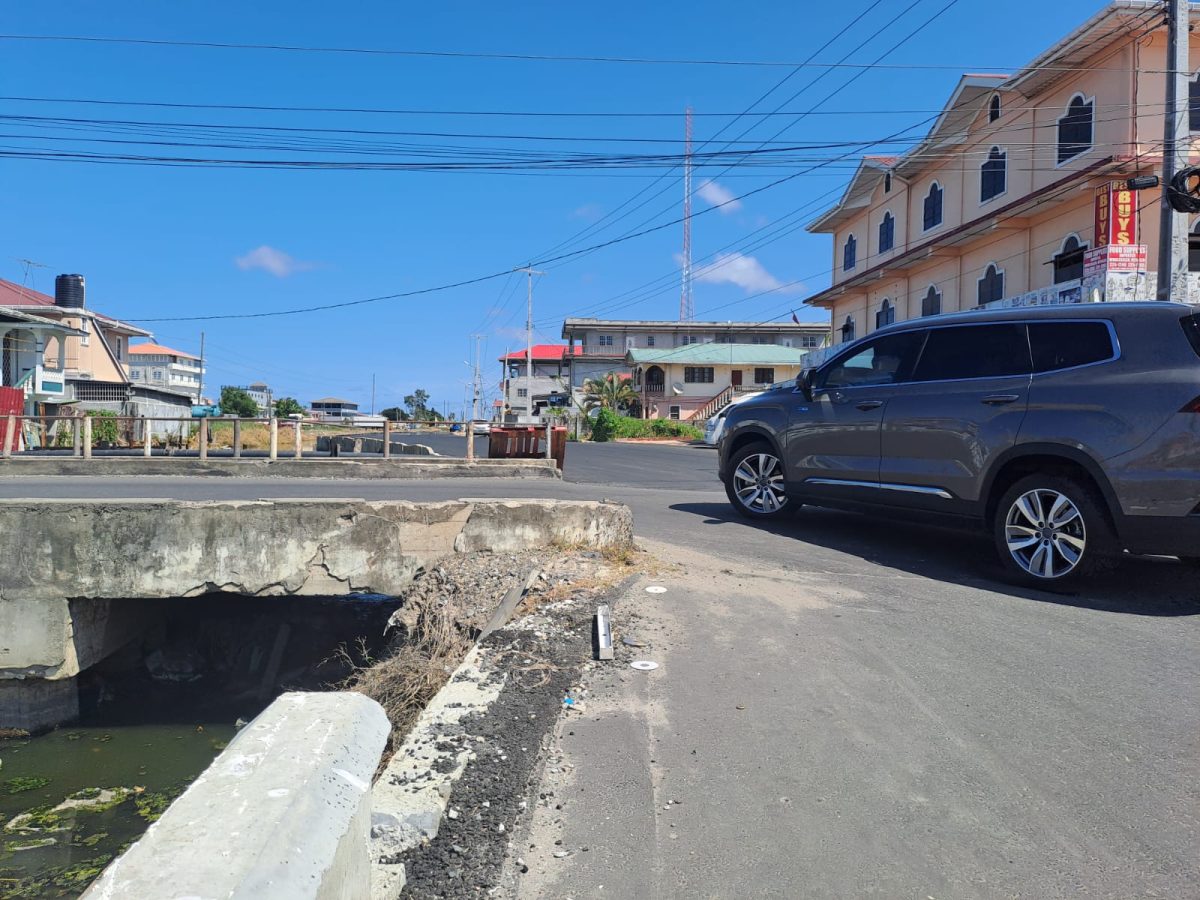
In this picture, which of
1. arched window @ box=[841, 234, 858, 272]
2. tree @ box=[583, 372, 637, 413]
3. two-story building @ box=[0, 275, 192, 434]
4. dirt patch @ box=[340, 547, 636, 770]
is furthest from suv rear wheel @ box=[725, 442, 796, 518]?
tree @ box=[583, 372, 637, 413]

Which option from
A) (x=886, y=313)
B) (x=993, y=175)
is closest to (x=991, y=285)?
(x=993, y=175)

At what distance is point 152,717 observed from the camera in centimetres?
930

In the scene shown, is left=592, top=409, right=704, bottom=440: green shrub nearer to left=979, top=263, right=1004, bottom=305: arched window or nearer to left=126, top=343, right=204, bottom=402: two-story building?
left=979, top=263, right=1004, bottom=305: arched window

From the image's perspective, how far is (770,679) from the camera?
4.50m

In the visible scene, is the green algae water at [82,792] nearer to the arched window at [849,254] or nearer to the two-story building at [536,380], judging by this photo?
the arched window at [849,254]

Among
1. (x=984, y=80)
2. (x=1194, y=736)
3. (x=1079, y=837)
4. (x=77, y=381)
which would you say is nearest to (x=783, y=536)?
(x=1194, y=736)

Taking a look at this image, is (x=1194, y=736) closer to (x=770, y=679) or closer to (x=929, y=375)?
(x=770, y=679)

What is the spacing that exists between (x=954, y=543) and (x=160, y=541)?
7.57 m

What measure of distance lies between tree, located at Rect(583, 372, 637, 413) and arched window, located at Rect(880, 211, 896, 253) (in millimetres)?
32998

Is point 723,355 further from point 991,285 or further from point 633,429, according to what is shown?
point 991,285

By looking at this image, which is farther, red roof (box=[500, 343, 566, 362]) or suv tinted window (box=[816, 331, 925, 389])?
red roof (box=[500, 343, 566, 362])

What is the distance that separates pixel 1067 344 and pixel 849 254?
31.6m

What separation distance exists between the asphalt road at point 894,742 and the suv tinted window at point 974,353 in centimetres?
156

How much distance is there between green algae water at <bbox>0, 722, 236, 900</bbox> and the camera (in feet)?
18.8
